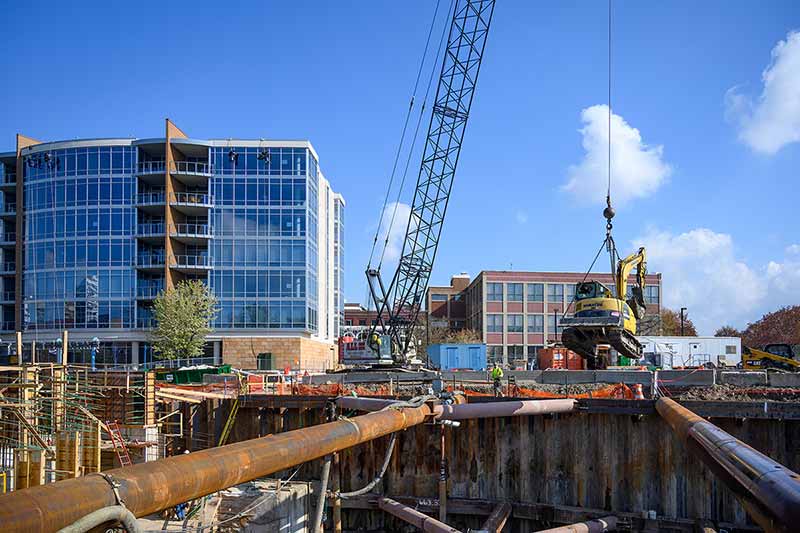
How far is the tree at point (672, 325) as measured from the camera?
3878 inches

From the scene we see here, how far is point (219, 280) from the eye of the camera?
213 feet

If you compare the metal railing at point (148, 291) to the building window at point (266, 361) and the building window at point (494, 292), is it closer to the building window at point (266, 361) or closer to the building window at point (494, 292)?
the building window at point (266, 361)

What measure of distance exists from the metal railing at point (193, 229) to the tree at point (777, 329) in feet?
229

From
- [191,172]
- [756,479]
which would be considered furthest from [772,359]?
[191,172]

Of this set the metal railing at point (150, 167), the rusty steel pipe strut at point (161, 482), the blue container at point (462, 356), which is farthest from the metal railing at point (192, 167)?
the rusty steel pipe strut at point (161, 482)

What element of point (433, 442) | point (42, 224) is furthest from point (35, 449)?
point (42, 224)

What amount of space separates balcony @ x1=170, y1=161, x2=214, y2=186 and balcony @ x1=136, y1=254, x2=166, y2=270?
7.68m

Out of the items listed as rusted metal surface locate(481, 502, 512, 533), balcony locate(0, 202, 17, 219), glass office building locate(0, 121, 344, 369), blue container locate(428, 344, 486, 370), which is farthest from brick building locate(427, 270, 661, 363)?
rusted metal surface locate(481, 502, 512, 533)

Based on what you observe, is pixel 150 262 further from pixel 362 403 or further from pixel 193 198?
pixel 362 403

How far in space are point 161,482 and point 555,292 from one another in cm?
9264

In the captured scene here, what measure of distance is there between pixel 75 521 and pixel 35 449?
14475 mm

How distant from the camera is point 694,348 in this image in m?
65.9

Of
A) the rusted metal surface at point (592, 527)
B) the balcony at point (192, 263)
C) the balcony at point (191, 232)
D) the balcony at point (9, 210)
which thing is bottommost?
the rusted metal surface at point (592, 527)

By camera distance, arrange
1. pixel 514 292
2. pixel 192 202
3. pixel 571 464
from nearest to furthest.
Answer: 1. pixel 571 464
2. pixel 192 202
3. pixel 514 292
